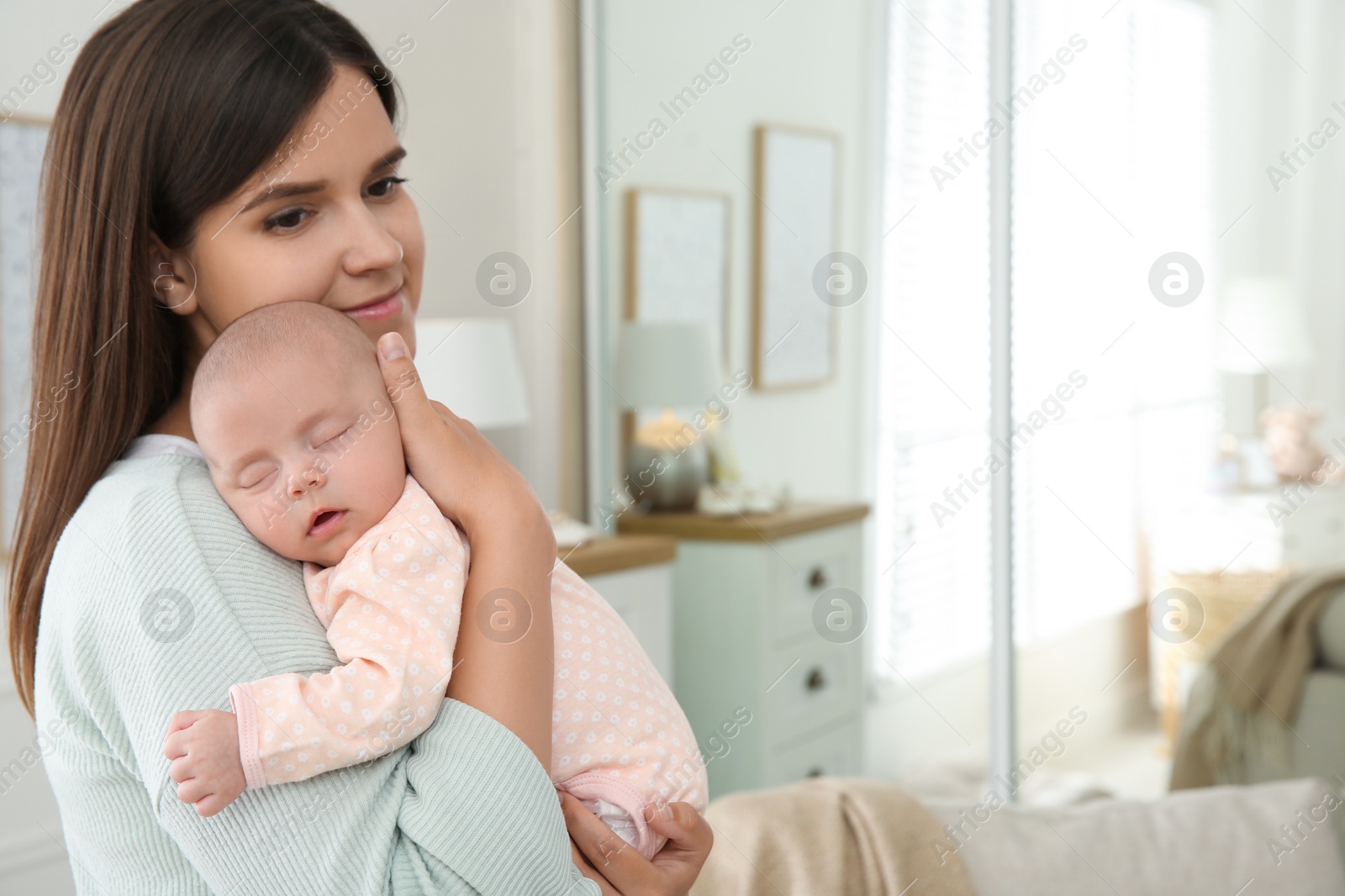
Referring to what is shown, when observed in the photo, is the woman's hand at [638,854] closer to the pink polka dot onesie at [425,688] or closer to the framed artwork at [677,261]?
the pink polka dot onesie at [425,688]

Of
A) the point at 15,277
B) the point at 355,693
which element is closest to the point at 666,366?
the point at 15,277

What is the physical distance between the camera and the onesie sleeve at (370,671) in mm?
694

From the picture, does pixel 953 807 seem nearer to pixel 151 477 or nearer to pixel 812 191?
pixel 151 477

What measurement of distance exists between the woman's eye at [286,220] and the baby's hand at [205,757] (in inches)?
13.9

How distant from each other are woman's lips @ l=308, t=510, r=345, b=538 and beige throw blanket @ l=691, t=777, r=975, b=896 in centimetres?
63

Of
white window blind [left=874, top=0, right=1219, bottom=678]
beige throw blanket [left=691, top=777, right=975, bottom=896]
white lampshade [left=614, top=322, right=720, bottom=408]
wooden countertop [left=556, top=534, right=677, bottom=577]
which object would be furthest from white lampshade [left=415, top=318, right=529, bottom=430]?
Result: beige throw blanket [left=691, top=777, right=975, bottom=896]

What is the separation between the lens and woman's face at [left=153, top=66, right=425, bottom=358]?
816mm

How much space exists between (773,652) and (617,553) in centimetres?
54

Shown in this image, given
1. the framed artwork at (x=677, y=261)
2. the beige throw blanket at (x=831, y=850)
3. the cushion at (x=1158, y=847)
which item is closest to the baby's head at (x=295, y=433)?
the beige throw blanket at (x=831, y=850)

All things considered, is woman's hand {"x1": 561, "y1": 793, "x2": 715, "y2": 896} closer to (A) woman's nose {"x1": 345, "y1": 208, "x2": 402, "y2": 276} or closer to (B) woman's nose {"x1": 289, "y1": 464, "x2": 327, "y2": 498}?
(B) woman's nose {"x1": 289, "y1": 464, "x2": 327, "y2": 498}

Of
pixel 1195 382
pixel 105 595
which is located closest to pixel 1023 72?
pixel 1195 382

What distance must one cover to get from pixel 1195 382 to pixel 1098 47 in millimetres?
775

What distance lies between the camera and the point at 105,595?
730 mm

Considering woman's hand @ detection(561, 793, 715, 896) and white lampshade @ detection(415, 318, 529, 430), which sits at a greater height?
white lampshade @ detection(415, 318, 529, 430)
